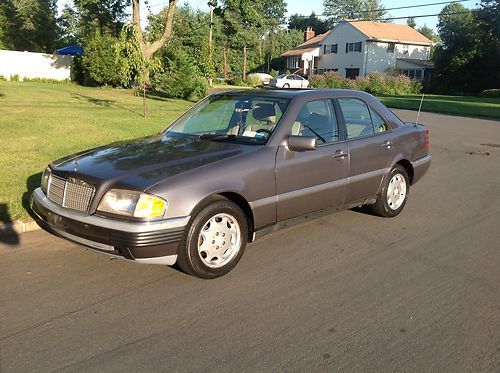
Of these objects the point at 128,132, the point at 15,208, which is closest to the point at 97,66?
the point at 128,132

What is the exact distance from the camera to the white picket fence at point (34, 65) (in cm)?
3675

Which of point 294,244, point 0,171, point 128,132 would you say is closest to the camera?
point 294,244

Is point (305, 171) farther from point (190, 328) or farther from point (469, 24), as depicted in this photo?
point (469, 24)

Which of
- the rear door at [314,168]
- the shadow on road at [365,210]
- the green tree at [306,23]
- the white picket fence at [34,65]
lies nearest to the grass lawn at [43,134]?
the rear door at [314,168]

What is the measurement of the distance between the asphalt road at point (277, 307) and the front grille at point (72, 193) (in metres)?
0.63

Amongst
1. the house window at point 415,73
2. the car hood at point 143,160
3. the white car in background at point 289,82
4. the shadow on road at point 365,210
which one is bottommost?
the shadow on road at point 365,210

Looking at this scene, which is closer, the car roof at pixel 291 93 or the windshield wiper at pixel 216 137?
the windshield wiper at pixel 216 137

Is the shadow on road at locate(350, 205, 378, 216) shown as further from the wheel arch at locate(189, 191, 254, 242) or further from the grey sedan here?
the wheel arch at locate(189, 191, 254, 242)

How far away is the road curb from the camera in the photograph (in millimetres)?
5078

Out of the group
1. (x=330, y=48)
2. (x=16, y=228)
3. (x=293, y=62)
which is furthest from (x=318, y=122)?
(x=293, y=62)

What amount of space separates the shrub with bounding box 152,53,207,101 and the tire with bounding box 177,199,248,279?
21306 mm

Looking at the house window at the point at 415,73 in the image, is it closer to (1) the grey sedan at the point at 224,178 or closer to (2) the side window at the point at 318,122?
(1) the grey sedan at the point at 224,178

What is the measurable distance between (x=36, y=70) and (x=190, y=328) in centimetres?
3990

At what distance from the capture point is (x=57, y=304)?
11.9 ft
